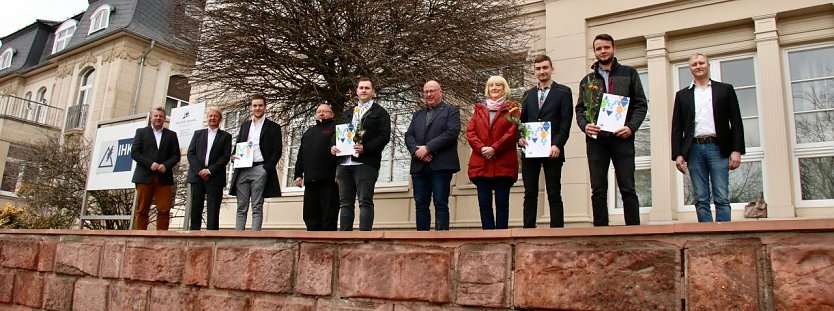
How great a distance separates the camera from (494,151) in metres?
5.23

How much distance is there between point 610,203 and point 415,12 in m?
4.42

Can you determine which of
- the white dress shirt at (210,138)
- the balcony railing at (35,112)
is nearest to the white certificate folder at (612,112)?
the white dress shirt at (210,138)

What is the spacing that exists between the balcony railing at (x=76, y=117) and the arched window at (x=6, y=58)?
9.63 meters

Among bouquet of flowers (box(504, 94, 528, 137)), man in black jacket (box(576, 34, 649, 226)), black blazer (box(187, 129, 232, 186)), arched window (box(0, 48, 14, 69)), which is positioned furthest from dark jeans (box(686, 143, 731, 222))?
arched window (box(0, 48, 14, 69))

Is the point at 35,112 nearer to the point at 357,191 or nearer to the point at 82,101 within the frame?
the point at 82,101

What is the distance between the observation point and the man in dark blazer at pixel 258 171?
667 cm

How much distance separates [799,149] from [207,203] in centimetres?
805

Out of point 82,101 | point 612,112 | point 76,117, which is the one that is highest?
point 82,101

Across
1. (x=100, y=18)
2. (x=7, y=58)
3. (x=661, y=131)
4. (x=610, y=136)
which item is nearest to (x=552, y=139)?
(x=610, y=136)

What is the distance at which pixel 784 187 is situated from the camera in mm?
8242

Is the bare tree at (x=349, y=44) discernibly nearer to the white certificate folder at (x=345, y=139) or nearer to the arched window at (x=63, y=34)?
the white certificate folder at (x=345, y=139)

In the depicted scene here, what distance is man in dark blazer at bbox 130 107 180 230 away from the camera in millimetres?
7418

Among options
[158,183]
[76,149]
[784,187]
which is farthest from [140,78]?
[784,187]

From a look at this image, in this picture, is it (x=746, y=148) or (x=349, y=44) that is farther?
(x=746, y=148)
